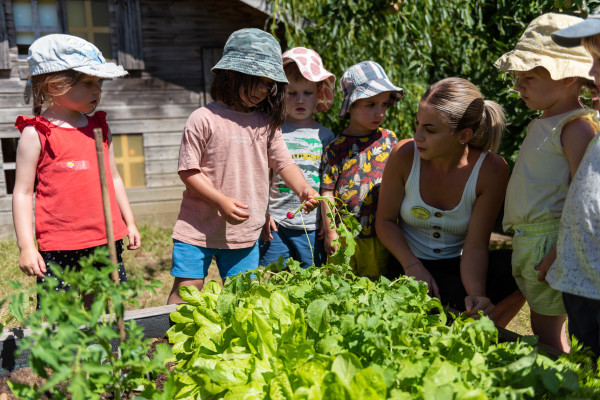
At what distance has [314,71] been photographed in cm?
275

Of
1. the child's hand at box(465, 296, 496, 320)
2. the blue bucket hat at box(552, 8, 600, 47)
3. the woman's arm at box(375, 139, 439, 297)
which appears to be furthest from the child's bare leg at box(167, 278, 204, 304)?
the blue bucket hat at box(552, 8, 600, 47)

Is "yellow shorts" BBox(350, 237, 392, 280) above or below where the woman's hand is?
below

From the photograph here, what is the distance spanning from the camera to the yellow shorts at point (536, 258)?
1.76 meters

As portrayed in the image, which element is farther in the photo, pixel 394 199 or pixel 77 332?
pixel 394 199

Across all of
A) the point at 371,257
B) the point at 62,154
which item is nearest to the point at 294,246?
the point at 371,257

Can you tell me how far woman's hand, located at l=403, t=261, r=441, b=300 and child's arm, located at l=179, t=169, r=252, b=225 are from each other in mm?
627

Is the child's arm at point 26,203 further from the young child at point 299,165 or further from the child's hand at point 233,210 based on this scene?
the young child at point 299,165

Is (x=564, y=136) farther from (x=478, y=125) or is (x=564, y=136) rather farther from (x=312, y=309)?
(x=312, y=309)

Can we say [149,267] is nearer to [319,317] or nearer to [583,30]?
[319,317]

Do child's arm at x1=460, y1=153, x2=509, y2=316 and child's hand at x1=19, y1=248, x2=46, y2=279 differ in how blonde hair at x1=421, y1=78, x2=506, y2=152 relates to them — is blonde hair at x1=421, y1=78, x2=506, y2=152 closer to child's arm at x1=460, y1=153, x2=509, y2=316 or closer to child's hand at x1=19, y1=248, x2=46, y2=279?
child's arm at x1=460, y1=153, x2=509, y2=316

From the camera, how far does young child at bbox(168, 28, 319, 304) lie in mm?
2207

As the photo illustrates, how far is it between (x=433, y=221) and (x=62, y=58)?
148cm

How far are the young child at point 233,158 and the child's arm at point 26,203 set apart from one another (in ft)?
1.67

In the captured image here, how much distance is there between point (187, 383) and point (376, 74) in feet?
5.64
